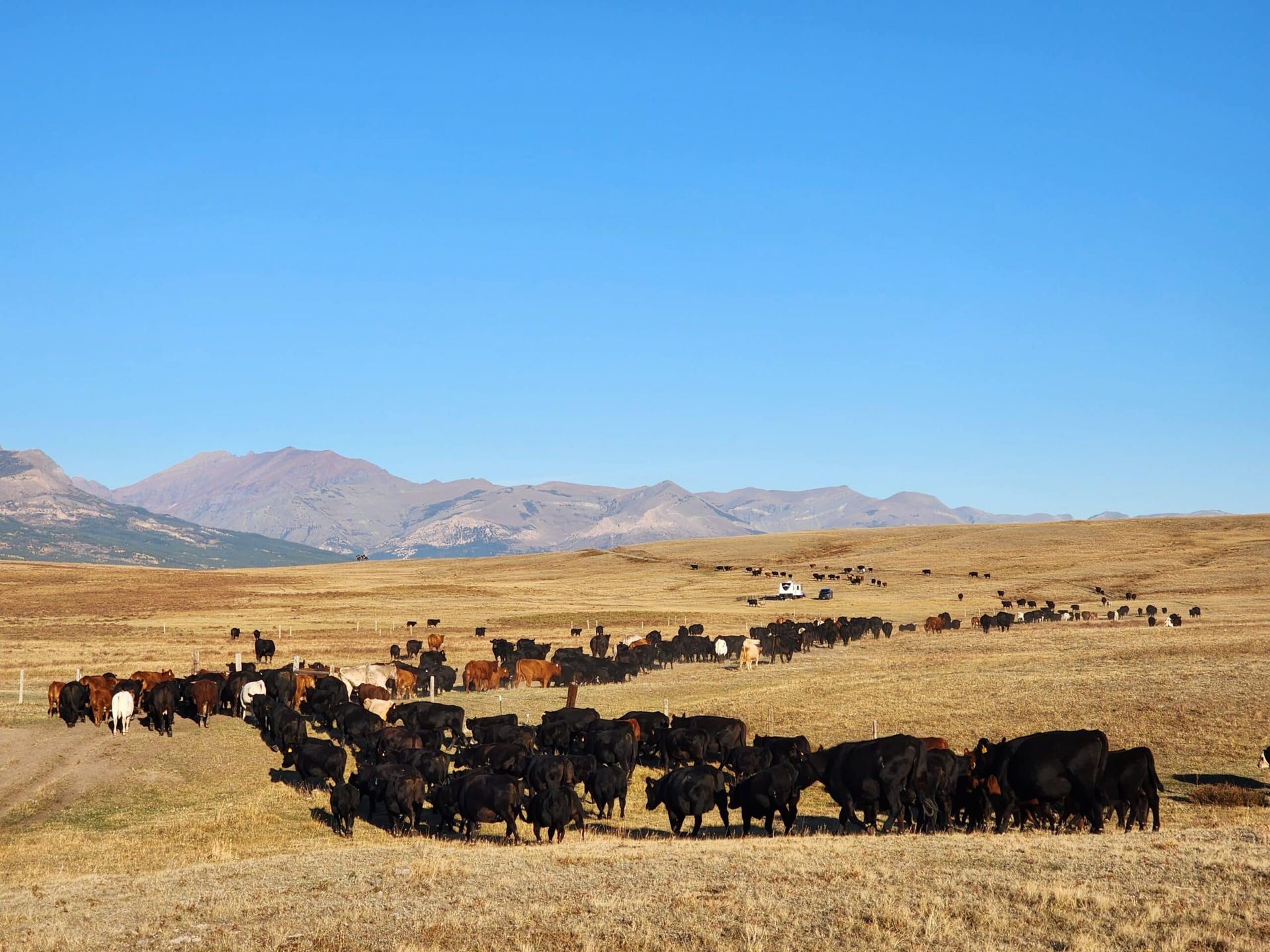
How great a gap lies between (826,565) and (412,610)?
2104 inches

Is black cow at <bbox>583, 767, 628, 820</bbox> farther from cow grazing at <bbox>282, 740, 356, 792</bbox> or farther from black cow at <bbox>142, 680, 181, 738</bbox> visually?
black cow at <bbox>142, 680, 181, 738</bbox>

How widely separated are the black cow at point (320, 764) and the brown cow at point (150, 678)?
440 inches

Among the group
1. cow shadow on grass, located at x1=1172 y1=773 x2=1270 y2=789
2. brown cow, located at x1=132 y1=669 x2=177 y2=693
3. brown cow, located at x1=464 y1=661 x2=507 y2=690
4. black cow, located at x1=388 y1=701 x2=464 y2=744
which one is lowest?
brown cow, located at x1=464 y1=661 x2=507 y2=690

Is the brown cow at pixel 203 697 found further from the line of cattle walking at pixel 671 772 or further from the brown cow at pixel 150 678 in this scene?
the brown cow at pixel 150 678

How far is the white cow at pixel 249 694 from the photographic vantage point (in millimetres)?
35125

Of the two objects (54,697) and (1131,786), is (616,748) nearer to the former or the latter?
(1131,786)

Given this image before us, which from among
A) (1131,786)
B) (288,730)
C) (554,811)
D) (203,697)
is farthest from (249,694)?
(1131,786)

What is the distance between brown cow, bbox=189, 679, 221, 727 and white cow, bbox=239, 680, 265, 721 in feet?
3.59

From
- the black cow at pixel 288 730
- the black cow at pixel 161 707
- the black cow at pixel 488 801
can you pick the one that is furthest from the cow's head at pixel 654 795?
the black cow at pixel 161 707

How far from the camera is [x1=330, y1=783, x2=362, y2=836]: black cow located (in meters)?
22.2

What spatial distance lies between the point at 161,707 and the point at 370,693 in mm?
7713

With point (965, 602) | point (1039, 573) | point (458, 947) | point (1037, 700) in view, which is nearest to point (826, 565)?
point (1039, 573)

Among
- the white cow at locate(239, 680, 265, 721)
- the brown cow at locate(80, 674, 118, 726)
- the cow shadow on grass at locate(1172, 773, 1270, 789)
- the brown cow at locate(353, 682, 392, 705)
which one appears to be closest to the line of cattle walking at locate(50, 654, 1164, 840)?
the brown cow at locate(80, 674, 118, 726)

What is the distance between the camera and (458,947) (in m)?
13.2
